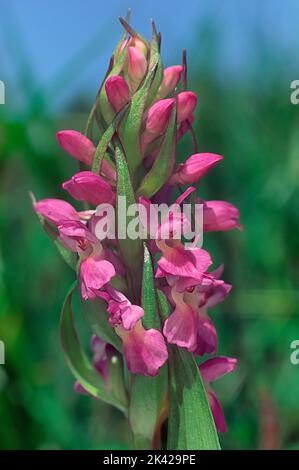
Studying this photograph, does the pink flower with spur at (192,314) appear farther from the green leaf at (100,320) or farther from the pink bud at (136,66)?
the pink bud at (136,66)

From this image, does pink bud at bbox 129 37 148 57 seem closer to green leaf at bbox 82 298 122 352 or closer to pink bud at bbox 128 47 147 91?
pink bud at bbox 128 47 147 91

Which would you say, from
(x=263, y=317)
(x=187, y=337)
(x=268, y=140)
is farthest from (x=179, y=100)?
(x=268, y=140)

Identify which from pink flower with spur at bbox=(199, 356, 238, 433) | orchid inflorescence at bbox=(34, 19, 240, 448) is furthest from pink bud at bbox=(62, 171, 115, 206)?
pink flower with spur at bbox=(199, 356, 238, 433)

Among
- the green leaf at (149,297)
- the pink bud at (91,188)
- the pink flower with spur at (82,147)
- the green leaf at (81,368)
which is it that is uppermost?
the pink flower with spur at (82,147)

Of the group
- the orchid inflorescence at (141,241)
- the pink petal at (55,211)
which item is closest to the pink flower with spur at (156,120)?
the orchid inflorescence at (141,241)

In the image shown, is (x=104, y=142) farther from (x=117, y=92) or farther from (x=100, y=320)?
(x=100, y=320)

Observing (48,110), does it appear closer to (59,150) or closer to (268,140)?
(59,150)
